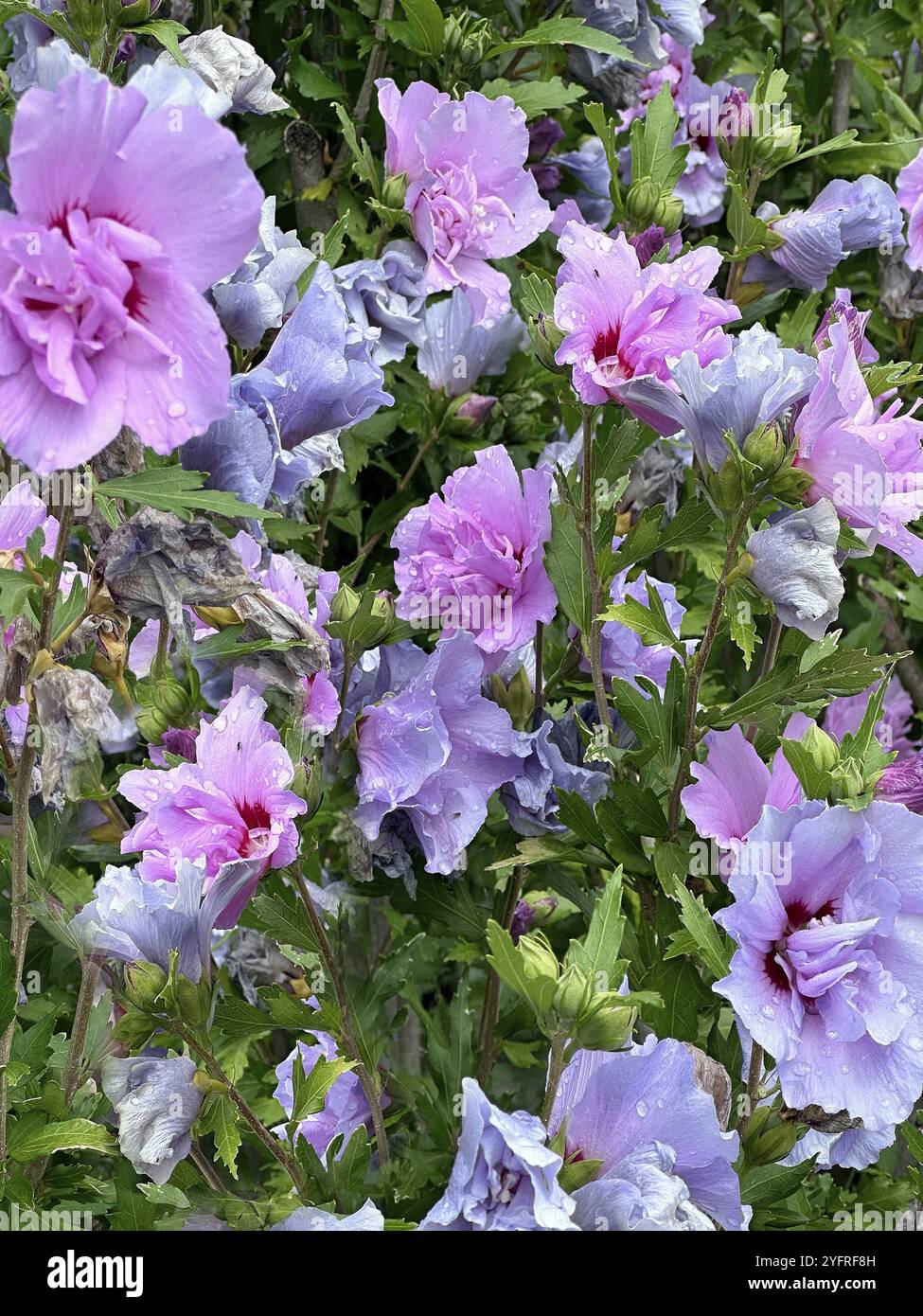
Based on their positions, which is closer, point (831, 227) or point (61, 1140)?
point (61, 1140)

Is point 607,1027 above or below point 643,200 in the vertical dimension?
below

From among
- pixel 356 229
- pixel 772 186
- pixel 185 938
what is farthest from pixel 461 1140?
pixel 772 186

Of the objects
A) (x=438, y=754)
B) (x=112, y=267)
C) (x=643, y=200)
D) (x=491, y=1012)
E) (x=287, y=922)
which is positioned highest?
(x=112, y=267)

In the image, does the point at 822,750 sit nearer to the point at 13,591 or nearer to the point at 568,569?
the point at 568,569

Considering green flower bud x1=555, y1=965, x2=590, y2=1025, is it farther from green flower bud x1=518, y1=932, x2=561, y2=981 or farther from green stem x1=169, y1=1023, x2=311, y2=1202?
green stem x1=169, y1=1023, x2=311, y2=1202

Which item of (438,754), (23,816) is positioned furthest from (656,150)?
(23,816)

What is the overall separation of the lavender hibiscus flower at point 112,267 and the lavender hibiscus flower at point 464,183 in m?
0.65

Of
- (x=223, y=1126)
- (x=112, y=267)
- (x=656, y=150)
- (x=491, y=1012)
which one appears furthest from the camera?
(x=491, y=1012)

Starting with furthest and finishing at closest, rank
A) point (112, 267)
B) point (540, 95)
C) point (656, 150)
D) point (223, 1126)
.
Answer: point (540, 95) < point (656, 150) < point (223, 1126) < point (112, 267)

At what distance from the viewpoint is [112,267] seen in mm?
729

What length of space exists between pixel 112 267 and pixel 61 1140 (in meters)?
0.65

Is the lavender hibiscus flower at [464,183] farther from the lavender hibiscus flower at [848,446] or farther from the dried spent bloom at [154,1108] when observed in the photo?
the dried spent bloom at [154,1108]
